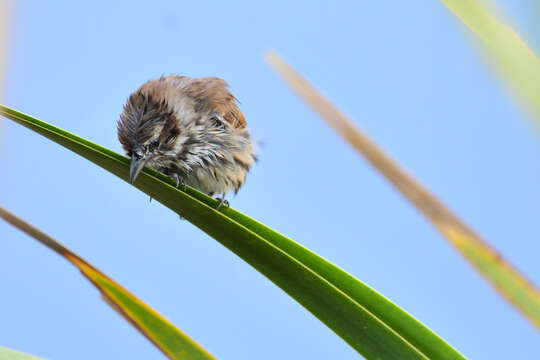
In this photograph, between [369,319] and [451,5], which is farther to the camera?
[369,319]

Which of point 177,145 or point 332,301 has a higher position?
point 177,145

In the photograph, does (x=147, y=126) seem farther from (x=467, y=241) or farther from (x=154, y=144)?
(x=467, y=241)

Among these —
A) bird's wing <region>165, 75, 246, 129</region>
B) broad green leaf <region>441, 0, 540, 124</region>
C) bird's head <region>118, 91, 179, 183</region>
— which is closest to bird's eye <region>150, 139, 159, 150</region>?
bird's head <region>118, 91, 179, 183</region>

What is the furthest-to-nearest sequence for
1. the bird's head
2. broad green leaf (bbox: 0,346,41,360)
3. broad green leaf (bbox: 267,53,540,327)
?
1. the bird's head
2. broad green leaf (bbox: 0,346,41,360)
3. broad green leaf (bbox: 267,53,540,327)

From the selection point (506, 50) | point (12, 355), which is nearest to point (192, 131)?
point (12, 355)

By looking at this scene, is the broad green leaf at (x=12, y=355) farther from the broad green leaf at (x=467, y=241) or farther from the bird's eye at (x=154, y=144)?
the bird's eye at (x=154, y=144)

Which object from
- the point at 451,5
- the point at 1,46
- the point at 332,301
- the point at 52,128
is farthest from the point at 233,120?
the point at 451,5

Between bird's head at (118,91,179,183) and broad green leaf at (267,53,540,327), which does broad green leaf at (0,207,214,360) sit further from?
bird's head at (118,91,179,183)

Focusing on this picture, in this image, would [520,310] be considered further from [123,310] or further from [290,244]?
[123,310]
